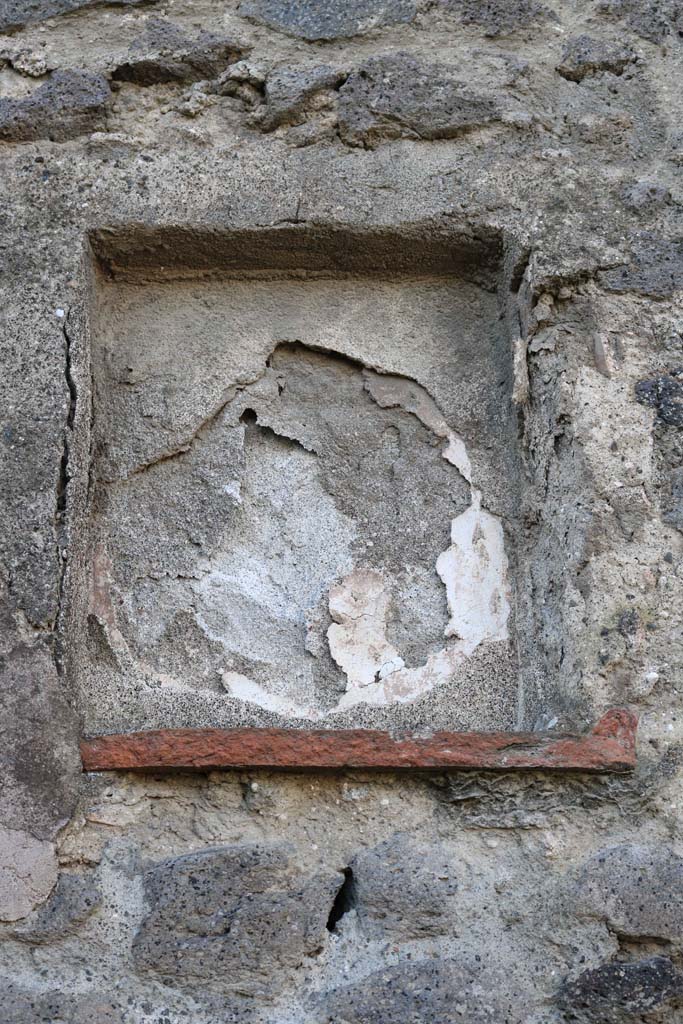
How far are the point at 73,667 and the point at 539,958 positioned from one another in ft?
2.59

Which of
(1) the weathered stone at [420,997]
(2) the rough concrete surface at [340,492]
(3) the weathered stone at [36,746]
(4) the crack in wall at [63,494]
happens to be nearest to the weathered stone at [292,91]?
(2) the rough concrete surface at [340,492]

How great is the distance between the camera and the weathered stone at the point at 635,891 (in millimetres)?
1781

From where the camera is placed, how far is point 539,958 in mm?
1782

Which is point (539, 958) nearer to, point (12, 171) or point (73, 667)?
point (73, 667)

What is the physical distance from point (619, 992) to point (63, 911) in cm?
77

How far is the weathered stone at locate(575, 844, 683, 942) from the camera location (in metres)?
1.78

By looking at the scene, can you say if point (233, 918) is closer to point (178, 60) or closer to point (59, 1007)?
point (59, 1007)

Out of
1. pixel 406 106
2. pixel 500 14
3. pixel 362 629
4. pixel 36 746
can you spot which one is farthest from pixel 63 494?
pixel 500 14

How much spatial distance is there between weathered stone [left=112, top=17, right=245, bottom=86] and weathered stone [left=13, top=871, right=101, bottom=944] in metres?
1.35

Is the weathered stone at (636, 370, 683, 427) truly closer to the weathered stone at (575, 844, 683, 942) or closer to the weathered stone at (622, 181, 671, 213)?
the weathered stone at (622, 181, 671, 213)

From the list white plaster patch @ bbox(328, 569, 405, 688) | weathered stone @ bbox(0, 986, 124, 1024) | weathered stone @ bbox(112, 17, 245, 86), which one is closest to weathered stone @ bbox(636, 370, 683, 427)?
white plaster patch @ bbox(328, 569, 405, 688)

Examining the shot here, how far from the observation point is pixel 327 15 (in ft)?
7.61

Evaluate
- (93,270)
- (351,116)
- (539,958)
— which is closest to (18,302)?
(93,270)

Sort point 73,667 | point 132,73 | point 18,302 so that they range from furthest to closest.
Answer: point 132,73
point 18,302
point 73,667
